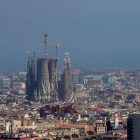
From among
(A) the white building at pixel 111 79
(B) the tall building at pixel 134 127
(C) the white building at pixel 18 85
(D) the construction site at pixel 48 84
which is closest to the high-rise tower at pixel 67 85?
(D) the construction site at pixel 48 84

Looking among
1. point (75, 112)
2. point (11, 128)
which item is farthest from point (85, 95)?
point (11, 128)

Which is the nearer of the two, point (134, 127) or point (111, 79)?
point (134, 127)

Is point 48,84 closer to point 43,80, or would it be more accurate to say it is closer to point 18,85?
point 43,80

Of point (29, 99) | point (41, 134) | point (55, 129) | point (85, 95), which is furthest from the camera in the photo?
point (85, 95)

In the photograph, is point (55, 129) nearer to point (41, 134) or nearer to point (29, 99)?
point (41, 134)

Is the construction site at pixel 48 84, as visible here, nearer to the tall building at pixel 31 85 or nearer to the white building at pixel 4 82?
the tall building at pixel 31 85

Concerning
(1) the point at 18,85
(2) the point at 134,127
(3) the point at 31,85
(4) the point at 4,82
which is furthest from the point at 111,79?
(2) the point at 134,127

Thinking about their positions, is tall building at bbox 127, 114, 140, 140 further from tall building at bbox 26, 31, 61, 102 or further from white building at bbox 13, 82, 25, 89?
white building at bbox 13, 82, 25, 89

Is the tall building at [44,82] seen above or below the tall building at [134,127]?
above
